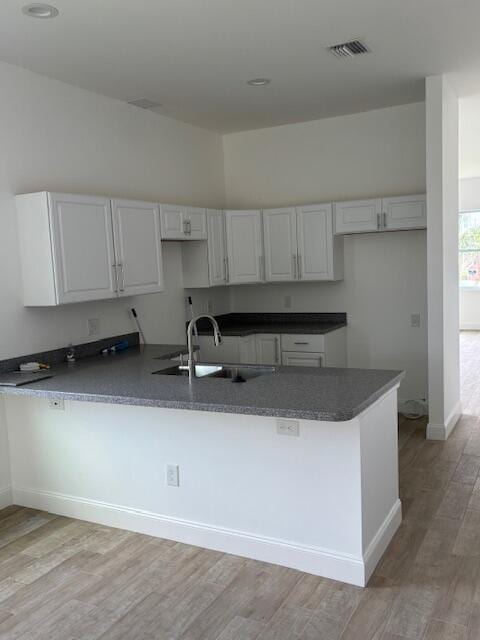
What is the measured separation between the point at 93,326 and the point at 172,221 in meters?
1.00

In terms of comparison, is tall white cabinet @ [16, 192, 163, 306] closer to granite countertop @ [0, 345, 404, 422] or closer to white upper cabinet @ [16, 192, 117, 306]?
white upper cabinet @ [16, 192, 117, 306]

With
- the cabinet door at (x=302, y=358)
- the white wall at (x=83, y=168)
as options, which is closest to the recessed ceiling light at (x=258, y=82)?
the white wall at (x=83, y=168)

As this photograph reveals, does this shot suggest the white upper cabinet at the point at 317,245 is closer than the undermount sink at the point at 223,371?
No

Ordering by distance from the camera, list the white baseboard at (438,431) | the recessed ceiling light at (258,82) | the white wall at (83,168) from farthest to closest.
Answer: the white baseboard at (438,431), the recessed ceiling light at (258,82), the white wall at (83,168)

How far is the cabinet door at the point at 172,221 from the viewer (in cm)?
450

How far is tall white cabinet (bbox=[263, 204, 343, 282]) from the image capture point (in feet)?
17.6

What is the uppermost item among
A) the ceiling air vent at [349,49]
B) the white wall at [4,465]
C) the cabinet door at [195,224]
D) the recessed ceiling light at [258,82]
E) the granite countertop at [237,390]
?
the ceiling air vent at [349,49]

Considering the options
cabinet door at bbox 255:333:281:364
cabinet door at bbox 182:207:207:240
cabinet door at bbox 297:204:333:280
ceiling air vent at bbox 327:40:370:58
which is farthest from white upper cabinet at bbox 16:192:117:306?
cabinet door at bbox 297:204:333:280

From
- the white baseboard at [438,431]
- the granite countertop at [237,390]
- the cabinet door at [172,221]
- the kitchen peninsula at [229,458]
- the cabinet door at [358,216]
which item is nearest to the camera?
the granite countertop at [237,390]

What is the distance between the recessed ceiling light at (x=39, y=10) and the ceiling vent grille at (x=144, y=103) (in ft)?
5.24

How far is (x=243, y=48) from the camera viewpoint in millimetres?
3600

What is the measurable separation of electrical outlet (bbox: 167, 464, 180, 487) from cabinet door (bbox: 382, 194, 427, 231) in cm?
296

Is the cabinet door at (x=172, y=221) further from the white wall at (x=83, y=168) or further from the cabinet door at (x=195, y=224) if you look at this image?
the white wall at (x=83, y=168)

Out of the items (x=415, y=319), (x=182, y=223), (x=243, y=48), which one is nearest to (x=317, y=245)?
(x=415, y=319)
